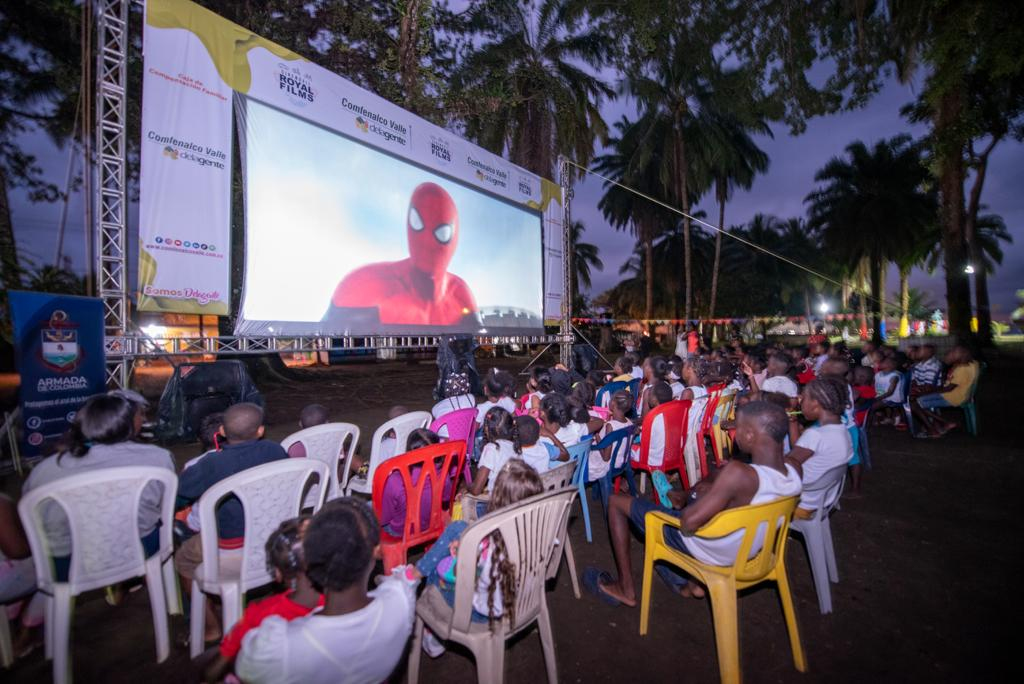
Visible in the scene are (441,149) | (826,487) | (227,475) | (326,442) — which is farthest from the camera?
(441,149)

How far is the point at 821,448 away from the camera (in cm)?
299

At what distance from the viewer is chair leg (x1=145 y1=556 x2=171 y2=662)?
2.43m

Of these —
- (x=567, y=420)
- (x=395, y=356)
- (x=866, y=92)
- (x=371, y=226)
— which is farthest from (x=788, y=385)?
(x=395, y=356)

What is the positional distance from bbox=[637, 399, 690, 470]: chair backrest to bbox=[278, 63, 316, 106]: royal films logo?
607 cm

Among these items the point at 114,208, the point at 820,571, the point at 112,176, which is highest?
the point at 112,176

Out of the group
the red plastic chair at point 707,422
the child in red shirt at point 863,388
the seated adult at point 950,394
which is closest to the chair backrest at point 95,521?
the red plastic chair at point 707,422

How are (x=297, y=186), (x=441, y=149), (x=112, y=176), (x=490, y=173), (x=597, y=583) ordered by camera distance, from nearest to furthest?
(x=597, y=583)
(x=112, y=176)
(x=297, y=186)
(x=441, y=149)
(x=490, y=173)

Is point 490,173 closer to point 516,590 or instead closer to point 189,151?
point 189,151

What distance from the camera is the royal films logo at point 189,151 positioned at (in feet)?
16.4

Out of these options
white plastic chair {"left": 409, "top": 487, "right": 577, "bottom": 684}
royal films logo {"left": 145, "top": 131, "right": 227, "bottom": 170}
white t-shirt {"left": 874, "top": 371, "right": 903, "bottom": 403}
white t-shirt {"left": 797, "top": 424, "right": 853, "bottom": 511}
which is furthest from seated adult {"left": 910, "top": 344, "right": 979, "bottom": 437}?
royal films logo {"left": 145, "top": 131, "right": 227, "bottom": 170}

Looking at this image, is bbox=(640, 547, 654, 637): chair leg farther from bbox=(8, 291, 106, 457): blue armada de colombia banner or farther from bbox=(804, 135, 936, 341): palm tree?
bbox=(804, 135, 936, 341): palm tree

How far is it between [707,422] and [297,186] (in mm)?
5837

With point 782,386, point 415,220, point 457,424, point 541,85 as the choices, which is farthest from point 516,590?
point 541,85

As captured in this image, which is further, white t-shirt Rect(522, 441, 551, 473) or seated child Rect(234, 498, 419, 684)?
white t-shirt Rect(522, 441, 551, 473)
